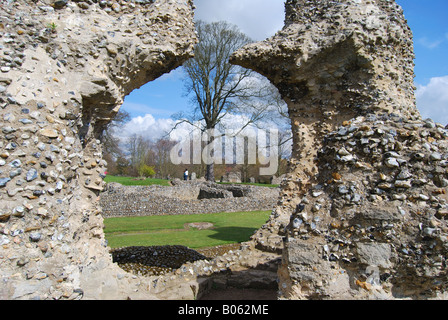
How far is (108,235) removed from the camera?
8797 mm

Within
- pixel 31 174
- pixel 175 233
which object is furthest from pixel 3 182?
pixel 175 233

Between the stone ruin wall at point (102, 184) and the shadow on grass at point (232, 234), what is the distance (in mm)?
3769

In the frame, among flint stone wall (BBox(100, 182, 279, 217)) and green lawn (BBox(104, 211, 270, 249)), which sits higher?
flint stone wall (BBox(100, 182, 279, 217))

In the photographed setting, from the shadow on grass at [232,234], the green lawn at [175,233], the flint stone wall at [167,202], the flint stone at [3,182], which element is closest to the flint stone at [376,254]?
the flint stone at [3,182]

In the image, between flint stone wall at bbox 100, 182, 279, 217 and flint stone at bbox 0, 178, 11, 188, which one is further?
flint stone wall at bbox 100, 182, 279, 217

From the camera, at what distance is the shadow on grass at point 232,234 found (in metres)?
8.66

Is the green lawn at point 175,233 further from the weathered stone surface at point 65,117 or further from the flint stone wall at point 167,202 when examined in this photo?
the weathered stone surface at point 65,117

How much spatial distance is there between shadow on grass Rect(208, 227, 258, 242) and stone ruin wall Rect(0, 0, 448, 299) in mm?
3769

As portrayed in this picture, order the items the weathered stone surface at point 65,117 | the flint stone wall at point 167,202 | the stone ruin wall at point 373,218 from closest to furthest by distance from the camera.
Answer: the stone ruin wall at point 373,218
the weathered stone surface at point 65,117
the flint stone wall at point 167,202

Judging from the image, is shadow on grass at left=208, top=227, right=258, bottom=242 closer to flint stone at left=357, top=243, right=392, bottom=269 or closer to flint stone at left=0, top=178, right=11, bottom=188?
flint stone at left=357, top=243, right=392, bottom=269

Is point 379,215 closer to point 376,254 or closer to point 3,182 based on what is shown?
point 376,254

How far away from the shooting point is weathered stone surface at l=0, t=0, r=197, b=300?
2.80 meters

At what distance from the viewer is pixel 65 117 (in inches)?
135

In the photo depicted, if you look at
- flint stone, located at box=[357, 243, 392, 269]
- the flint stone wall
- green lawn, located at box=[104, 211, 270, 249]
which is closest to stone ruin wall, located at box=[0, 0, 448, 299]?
flint stone, located at box=[357, 243, 392, 269]
